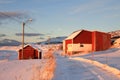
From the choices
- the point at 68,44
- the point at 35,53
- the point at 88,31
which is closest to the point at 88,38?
the point at 88,31

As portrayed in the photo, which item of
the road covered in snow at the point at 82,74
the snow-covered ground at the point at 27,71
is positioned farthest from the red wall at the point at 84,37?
the road covered in snow at the point at 82,74

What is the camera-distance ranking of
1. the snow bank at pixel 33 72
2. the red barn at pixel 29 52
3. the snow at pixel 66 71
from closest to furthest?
the snow bank at pixel 33 72, the snow at pixel 66 71, the red barn at pixel 29 52

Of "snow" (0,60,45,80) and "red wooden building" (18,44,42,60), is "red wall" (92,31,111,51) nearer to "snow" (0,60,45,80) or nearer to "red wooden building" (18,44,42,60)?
"red wooden building" (18,44,42,60)

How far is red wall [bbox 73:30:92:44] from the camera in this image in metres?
62.3

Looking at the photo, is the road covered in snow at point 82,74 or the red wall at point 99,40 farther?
the red wall at point 99,40

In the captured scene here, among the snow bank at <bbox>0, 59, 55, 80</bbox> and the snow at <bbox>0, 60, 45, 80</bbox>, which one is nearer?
the snow bank at <bbox>0, 59, 55, 80</bbox>

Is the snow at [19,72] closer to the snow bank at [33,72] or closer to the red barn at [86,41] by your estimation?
the snow bank at [33,72]

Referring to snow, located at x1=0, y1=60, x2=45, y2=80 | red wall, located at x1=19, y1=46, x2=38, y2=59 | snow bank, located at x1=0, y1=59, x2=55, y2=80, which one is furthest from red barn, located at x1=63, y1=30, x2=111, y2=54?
snow bank, located at x1=0, y1=59, x2=55, y2=80

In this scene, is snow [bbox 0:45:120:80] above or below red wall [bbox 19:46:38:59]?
below

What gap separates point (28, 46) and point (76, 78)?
3631cm

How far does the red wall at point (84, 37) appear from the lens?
62.3 meters

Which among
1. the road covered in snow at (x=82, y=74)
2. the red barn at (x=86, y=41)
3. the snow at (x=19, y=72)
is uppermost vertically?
the red barn at (x=86, y=41)

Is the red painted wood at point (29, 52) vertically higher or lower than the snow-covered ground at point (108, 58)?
higher

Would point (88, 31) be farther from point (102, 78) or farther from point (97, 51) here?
point (102, 78)
